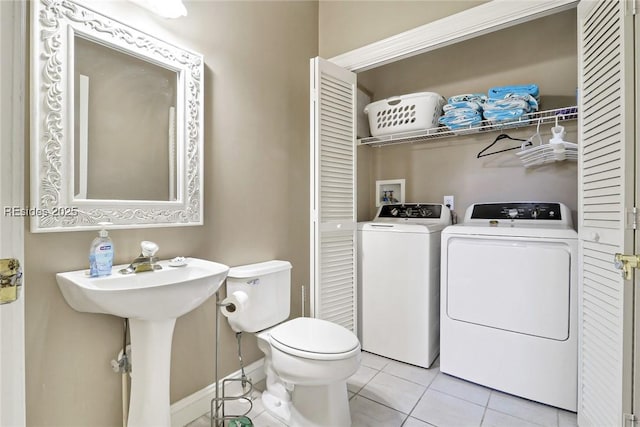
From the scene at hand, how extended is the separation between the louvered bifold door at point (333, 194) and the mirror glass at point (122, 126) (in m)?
0.88

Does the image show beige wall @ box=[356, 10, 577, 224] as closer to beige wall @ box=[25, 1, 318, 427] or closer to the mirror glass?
beige wall @ box=[25, 1, 318, 427]

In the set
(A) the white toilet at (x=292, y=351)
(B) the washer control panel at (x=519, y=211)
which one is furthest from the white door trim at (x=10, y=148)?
(B) the washer control panel at (x=519, y=211)

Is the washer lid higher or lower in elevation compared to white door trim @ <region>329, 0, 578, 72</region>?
lower

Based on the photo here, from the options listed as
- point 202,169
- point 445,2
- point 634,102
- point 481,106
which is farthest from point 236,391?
point 445,2

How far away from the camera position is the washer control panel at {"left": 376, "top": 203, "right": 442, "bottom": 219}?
2.42 meters

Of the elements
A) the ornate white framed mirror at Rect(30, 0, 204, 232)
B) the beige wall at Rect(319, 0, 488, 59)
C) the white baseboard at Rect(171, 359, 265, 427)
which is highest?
the beige wall at Rect(319, 0, 488, 59)

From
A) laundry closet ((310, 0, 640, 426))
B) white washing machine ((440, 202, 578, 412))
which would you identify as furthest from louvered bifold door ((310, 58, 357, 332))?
white washing machine ((440, 202, 578, 412))

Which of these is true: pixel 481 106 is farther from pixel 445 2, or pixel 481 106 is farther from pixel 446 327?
pixel 446 327

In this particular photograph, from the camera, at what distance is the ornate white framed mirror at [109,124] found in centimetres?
108

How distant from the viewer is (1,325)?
62 centimetres

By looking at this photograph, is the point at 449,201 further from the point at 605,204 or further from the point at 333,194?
the point at 605,204

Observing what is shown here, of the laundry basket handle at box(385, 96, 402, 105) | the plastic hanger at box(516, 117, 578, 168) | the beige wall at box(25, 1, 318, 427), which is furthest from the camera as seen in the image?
the laundry basket handle at box(385, 96, 402, 105)

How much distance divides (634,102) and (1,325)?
1946mm

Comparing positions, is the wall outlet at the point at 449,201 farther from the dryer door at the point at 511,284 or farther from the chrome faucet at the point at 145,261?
the chrome faucet at the point at 145,261
